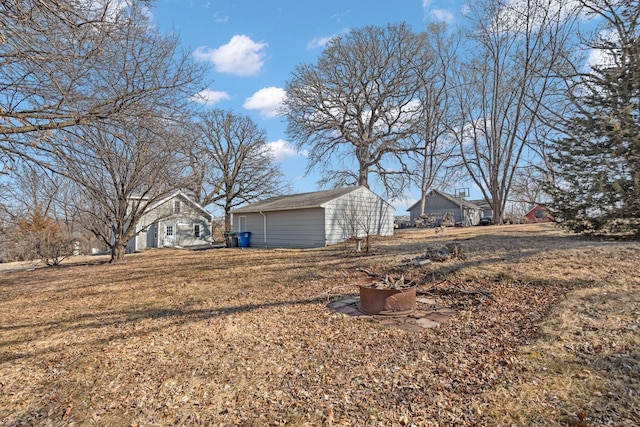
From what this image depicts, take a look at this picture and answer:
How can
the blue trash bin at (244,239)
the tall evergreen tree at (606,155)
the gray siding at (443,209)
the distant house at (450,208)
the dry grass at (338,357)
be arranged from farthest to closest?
1. the gray siding at (443,209)
2. the distant house at (450,208)
3. the blue trash bin at (244,239)
4. the tall evergreen tree at (606,155)
5. the dry grass at (338,357)

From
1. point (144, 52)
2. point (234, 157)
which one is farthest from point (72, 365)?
point (234, 157)

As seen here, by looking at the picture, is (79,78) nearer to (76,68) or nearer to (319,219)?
(76,68)

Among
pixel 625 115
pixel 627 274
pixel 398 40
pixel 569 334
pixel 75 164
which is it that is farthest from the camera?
pixel 398 40

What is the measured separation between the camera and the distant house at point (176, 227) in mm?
22344

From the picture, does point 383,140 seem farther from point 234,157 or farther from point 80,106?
point 80,106

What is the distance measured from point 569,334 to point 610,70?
29.0ft

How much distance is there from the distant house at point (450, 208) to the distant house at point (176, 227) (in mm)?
21925

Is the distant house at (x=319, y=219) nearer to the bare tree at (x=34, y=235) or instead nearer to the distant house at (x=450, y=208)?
the bare tree at (x=34, y=235)

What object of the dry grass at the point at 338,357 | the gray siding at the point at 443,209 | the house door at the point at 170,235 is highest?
the gray siding at the point at 443,209

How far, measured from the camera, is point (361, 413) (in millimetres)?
2518

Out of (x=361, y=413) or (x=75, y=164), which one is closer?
(x=361, y=413)

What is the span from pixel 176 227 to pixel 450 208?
95.5 ft

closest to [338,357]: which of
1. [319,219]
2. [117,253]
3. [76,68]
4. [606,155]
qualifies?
[76,68]

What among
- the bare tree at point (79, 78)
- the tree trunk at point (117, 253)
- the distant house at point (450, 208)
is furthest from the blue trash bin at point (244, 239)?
the distant house at point (450, 208)
